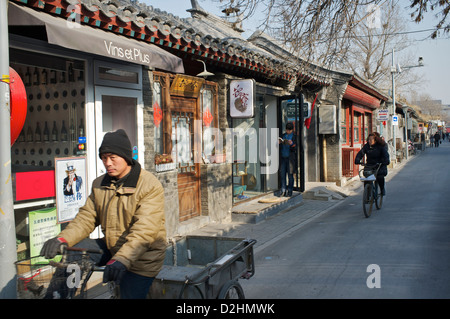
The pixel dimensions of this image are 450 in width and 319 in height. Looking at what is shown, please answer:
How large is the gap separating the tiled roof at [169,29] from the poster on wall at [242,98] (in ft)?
1.28

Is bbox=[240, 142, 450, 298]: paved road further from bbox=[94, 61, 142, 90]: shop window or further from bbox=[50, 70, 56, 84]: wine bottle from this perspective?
bbox=[50, 70, 56, 84]: wine bottle

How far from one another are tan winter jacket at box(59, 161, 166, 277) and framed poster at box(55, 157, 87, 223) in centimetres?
292

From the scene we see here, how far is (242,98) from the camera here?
31.8ft

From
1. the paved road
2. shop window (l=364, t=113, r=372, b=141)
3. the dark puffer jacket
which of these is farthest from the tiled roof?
shop window (l=364, t=113, r=372, b=141)

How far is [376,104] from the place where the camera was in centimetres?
2403

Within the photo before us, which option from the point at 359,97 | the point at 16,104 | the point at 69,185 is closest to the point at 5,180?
the point at 16,104

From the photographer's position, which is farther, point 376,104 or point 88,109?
point 376,104

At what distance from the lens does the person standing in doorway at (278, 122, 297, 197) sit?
1164 cm

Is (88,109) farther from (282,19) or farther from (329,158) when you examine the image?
(329,158)

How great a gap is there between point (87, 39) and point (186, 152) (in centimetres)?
410

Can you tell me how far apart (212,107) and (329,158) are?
7908 millimetres

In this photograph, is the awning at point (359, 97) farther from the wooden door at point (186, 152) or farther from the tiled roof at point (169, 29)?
the wooden door at point (186, 152)

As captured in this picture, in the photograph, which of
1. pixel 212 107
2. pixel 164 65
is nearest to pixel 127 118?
pixel 164 65
